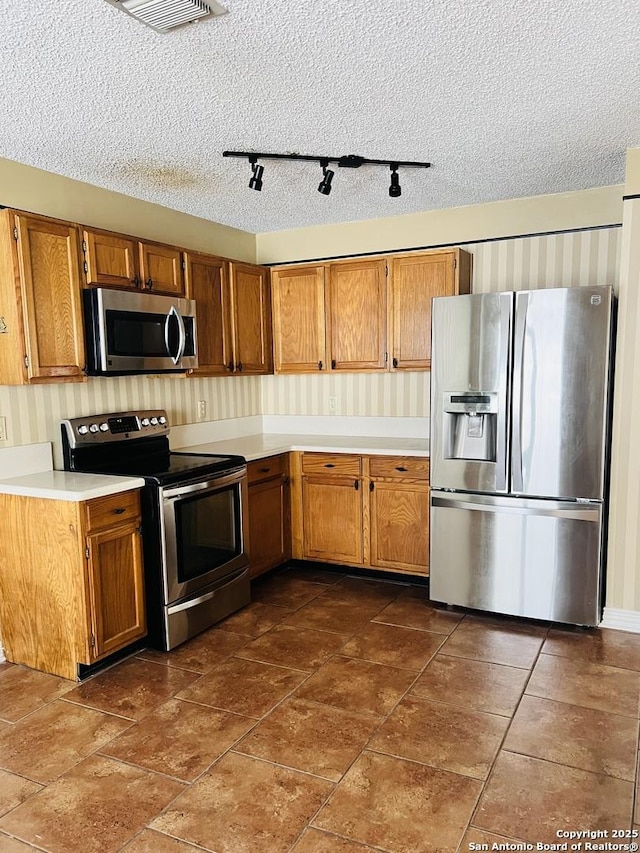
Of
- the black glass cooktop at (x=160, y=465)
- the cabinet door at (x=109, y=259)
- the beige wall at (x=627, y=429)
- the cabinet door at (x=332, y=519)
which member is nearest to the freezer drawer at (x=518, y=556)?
the beige wall at (x=627, y=429)

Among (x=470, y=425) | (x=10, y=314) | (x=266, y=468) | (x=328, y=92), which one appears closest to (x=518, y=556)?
(x=470, y=425)

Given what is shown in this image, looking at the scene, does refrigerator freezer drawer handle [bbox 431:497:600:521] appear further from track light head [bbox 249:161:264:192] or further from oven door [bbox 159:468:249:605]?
track light head [bbox 249:161:264:192]

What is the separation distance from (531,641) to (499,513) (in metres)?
0.68

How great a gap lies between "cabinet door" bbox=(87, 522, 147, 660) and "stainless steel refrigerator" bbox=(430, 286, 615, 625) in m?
1.72

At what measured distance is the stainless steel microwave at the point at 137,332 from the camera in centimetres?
316

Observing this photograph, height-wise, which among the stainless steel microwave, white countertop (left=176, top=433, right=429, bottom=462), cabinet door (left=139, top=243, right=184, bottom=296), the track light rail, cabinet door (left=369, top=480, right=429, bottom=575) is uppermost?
the track light rail

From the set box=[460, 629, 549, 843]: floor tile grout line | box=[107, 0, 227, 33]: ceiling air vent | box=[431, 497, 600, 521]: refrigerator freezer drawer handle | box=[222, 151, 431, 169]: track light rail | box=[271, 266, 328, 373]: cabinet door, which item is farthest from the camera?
box=[271, 266, 328, 373]: cabinet door

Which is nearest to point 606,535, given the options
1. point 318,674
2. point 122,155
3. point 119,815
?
point 318,674

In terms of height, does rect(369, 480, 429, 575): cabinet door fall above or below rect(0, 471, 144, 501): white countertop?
below

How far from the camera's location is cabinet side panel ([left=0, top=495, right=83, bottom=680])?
2814 millimetres

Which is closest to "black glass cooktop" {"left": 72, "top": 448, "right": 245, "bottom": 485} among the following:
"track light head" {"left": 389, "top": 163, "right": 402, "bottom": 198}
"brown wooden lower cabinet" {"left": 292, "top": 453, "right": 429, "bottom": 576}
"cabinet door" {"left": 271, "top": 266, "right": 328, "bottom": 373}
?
"brown wooden lower cabinet" {"left": 292, "top": 453, "right": 429, "bottom": 576}

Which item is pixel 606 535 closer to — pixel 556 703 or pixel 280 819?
pixel 556 703

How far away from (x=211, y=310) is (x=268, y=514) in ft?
4.60

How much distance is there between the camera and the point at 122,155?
3.02 meters
